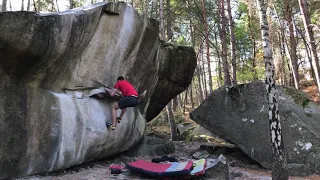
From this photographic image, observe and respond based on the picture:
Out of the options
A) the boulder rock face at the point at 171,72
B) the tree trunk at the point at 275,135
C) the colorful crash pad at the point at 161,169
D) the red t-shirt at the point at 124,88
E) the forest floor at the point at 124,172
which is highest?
the boulder rock face at the point at 171,72

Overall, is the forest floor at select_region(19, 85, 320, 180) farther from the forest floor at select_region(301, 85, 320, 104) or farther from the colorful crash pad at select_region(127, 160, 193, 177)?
the forest floor at select_region(301, 85, 320, 104)

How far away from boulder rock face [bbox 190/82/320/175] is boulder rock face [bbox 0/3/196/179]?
3883 millimetres

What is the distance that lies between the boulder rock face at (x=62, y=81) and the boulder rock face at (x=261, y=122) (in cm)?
388

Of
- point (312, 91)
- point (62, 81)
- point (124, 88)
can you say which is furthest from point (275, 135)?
point (312, 91)

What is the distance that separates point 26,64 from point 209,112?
26.2ft

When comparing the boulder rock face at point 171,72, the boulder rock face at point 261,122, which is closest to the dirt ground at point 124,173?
the boulder rock face at point 261,122

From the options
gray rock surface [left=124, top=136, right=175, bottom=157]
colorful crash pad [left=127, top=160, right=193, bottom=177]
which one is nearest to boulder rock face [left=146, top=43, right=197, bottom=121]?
gray rock surface [left=124, top=136, right=175, bottom=157]

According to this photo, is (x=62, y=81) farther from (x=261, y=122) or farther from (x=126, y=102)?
(x=261, y=122)

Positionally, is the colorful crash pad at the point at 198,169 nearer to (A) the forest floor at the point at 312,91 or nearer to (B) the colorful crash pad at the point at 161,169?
(B) the colorful crash pad at the point at 161,169

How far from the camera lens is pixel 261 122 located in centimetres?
1164

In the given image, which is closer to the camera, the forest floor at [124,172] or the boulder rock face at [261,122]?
the forest floor at [124,172]

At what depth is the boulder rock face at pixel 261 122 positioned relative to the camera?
1076 cm

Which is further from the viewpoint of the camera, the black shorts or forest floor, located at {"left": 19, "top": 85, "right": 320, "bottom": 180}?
the black shorts

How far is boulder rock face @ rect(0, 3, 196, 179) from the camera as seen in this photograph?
6828 mm
